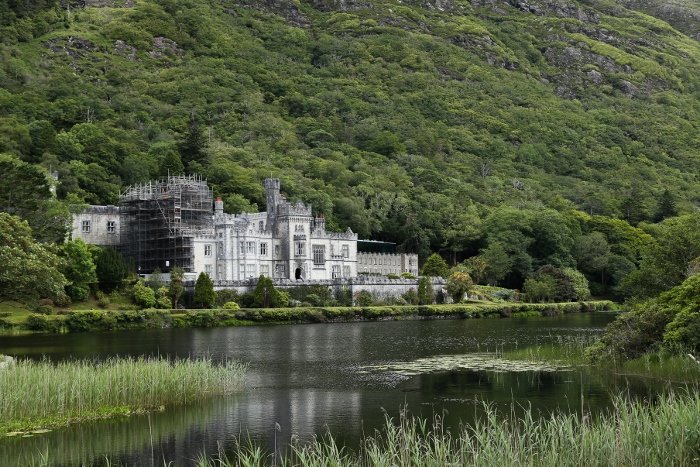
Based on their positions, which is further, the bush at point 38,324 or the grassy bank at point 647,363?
the bush at point 38,324

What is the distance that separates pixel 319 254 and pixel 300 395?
64.1 meters

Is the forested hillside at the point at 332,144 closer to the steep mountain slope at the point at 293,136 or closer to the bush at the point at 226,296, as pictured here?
the steep mountain slope at the point at 293,136

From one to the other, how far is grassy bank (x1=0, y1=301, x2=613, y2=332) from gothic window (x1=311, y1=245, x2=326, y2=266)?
1500 cm

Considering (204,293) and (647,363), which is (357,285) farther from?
(647,363)

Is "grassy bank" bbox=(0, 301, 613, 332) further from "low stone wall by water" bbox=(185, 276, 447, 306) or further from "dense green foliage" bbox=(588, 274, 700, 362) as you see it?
"dense green foliage" bbox=(588, 274, 700, 362)

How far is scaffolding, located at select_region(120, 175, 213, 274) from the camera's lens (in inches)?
3398

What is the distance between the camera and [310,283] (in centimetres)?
8369

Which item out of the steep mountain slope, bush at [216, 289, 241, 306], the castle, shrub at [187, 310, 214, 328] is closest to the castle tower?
the castle

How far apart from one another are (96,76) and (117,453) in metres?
146

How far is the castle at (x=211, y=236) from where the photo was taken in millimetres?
87000

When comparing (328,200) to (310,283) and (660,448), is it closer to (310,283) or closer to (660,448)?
(310,283)

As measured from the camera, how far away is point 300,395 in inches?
1240

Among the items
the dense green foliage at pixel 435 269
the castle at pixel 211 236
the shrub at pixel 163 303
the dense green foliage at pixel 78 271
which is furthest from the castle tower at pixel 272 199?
the dense green foliage at pixel 78 271

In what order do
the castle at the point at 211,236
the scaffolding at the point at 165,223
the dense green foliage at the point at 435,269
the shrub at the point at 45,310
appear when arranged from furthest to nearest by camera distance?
the dense green foliage at the point at 435,269, the castle at the point at 211,236, the scaffolding at the point at 165,223, the shrub at the point at 45,310
